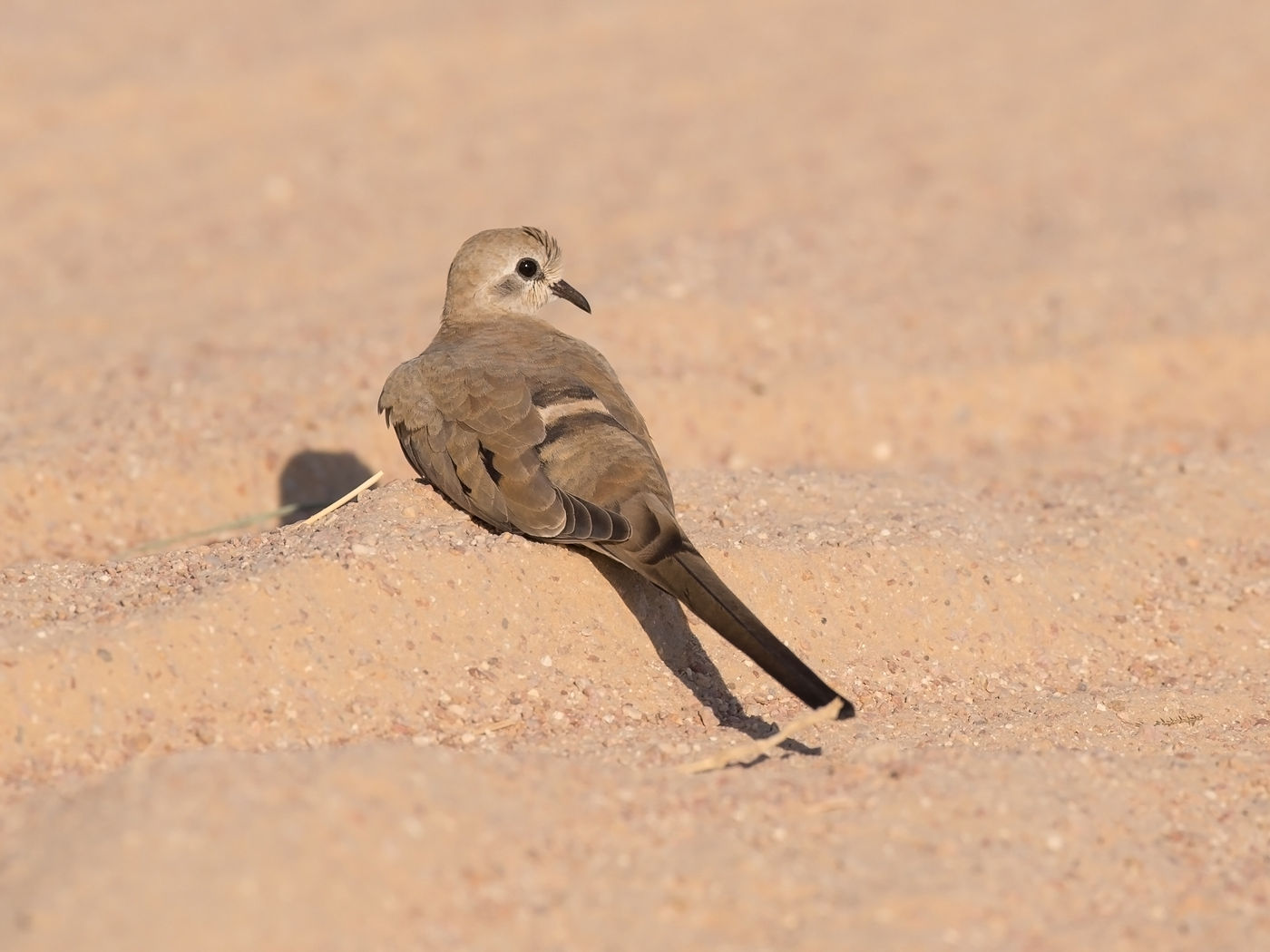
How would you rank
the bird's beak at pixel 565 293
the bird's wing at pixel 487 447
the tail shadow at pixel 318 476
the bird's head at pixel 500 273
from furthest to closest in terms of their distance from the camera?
the tail shadow at pixel 318 476 → the bird's beak at pixel 565 293 → the bird's head at pixel 500 273 → the bird's wing at pixel 487 447

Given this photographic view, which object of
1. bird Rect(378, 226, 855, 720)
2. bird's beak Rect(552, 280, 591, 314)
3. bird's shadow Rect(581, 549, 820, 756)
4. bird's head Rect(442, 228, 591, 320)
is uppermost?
bird's head Rect(442, 228, 591, 320)

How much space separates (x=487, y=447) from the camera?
4895 mm

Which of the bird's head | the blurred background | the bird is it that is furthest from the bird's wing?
the blurred background

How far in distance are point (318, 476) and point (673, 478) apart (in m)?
1.72

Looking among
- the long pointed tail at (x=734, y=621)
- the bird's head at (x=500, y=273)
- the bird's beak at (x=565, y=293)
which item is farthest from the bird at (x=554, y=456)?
the bird's beak at (x=565, y=293)

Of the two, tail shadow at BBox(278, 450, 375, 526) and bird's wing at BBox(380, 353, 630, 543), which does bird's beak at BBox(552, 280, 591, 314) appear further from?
tail shadow at BBox(278, 450, 375, 526)

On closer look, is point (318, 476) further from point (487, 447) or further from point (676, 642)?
point (676, 642)

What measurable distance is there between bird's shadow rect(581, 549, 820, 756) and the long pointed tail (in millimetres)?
364

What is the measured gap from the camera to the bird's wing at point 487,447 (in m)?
4.59

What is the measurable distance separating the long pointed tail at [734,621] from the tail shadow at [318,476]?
2.56 metres

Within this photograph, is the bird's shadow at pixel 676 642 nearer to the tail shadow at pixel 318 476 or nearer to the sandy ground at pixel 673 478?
the sandy ground at pixel 673 478

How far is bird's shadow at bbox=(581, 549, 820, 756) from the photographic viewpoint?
4613mm

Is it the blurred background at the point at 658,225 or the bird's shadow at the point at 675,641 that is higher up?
the blurred background at the point at 658,225

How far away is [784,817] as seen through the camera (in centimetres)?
361
